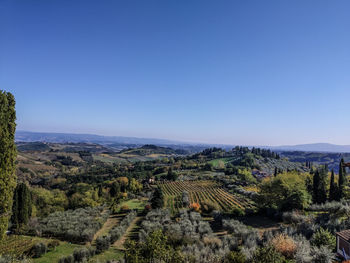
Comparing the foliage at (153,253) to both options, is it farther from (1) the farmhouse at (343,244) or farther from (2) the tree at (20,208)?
(2) the tree at (20,208)

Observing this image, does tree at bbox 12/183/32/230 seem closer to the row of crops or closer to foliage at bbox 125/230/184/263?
the row of crops

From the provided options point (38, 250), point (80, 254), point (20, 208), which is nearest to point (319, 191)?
point (80, 254)

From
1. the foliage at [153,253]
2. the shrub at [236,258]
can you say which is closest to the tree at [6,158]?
the foliage at [153,253]

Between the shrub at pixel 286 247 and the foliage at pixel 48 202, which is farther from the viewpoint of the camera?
the foliage at pixel 48 202

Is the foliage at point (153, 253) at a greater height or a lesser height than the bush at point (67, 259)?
greater

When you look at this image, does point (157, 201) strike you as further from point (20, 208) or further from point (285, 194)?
point (285, 194)

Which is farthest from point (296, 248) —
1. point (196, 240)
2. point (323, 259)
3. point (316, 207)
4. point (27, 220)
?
point (27, 220)

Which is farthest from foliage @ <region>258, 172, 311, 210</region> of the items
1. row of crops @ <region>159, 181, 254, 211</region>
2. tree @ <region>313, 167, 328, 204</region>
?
row of crops @ <region>159, 181, 254, 211</region>
